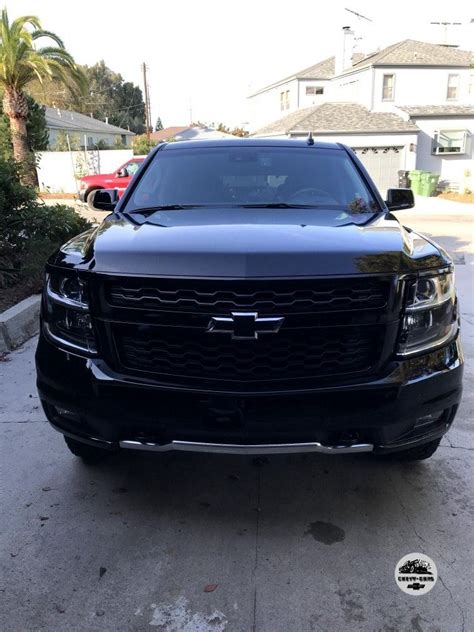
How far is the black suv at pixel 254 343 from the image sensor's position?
2.32m

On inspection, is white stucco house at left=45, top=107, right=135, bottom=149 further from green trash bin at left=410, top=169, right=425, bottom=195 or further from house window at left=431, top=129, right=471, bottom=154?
house window at left=431, top=129, right=471, bottom=154

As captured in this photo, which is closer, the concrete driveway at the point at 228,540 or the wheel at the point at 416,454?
the concrete driveway at the point at 228,540

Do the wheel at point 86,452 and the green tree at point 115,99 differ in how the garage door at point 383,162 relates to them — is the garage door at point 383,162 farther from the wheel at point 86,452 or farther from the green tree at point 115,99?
the green tree at point 115,99

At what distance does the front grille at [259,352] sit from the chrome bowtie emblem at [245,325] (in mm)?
46

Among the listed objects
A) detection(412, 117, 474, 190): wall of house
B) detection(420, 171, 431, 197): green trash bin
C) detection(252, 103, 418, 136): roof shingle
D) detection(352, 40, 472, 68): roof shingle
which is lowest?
detection(420, 171, 431, 197): green trash bin

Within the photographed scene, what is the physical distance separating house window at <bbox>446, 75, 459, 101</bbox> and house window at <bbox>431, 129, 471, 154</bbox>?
272 centimetres

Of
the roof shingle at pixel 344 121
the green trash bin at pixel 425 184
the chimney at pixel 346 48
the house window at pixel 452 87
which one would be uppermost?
the chimney at pixel 346 48

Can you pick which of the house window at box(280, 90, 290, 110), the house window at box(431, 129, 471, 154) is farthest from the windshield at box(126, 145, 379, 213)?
the house window at box(280, 90, 290, 110)

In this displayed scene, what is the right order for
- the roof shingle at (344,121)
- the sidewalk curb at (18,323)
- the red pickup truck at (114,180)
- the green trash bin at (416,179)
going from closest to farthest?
the sidewalk curb at (18,323) → the red pickup truck at (114,180) → the green trash bin at (416,179) → the roof shingle at (344,121)

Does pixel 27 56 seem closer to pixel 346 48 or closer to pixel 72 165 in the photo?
pixel 72 165

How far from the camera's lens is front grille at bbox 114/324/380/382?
2385 mm

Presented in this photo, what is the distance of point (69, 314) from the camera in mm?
2578

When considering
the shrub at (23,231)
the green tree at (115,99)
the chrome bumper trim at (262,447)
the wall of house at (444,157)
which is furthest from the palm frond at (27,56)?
the green tree at (115,99)

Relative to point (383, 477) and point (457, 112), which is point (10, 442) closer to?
point (383, 477)
